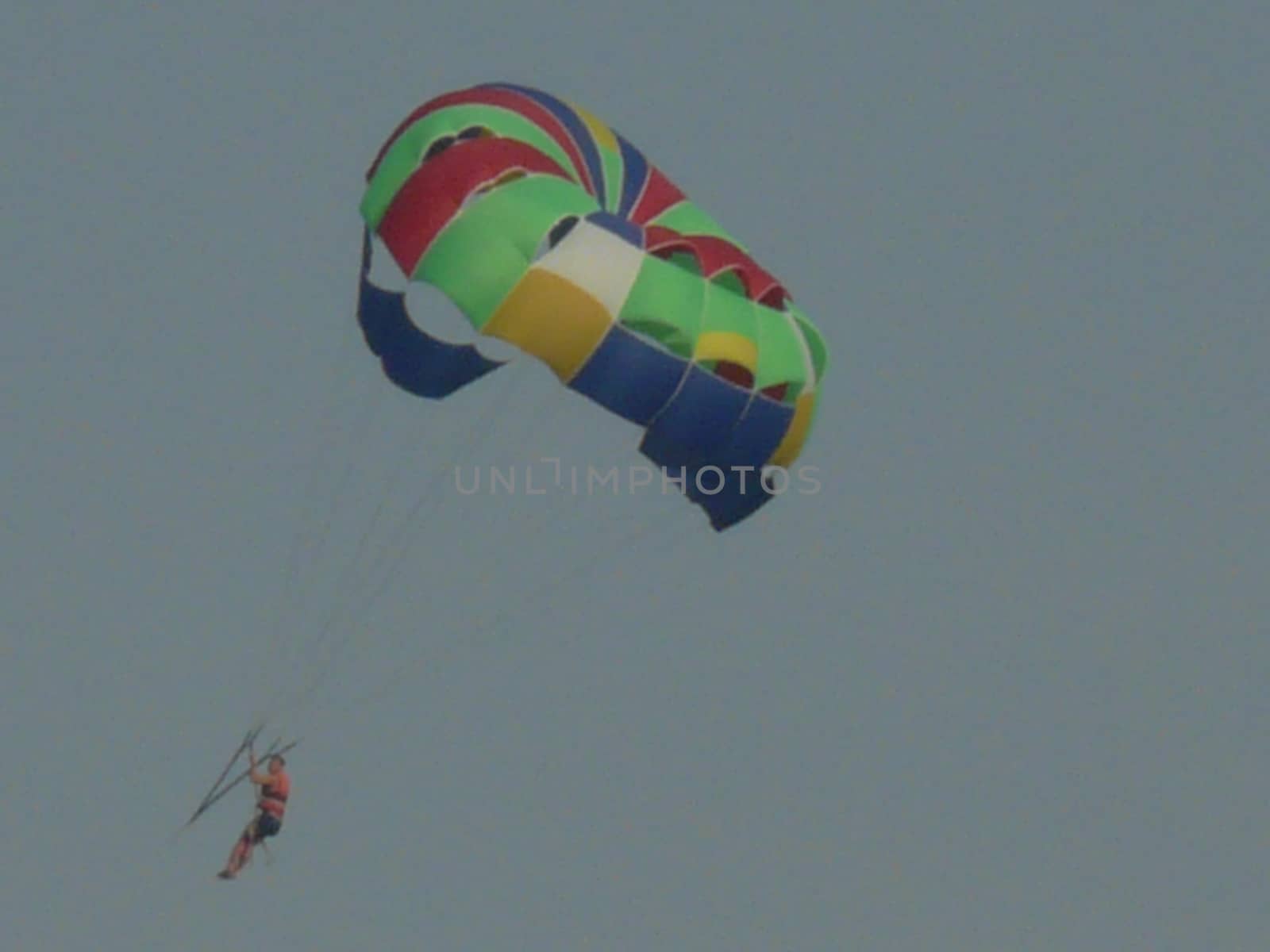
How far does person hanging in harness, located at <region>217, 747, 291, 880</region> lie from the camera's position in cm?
3909

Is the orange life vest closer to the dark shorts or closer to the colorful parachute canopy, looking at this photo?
the dark shorts

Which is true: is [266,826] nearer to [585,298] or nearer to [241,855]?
[241,855]

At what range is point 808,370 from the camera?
3956 cm

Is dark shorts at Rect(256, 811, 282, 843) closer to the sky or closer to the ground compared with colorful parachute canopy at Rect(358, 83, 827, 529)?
closer to the ground

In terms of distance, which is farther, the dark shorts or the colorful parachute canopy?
the dark shorts

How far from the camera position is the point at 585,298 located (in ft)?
125

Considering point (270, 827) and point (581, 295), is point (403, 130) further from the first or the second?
point (270, 827)

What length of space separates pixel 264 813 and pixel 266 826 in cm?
12

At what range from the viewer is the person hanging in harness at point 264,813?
128 feet

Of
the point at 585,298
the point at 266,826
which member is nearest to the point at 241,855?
the point at 266,826

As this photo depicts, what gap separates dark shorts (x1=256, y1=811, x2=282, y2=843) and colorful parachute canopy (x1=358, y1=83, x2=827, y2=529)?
4.16 meters

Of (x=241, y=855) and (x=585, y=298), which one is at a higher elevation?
(x=585, y=298)

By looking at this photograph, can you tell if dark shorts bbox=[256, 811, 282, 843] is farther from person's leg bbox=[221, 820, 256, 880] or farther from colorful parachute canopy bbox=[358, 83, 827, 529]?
colorful parachute canopy bbox=[358, 83, 827, 529]

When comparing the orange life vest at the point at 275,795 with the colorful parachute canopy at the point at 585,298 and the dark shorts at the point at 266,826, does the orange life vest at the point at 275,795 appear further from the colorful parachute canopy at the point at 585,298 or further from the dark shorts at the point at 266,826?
the colorful parachute canopy at the point at 585,298
